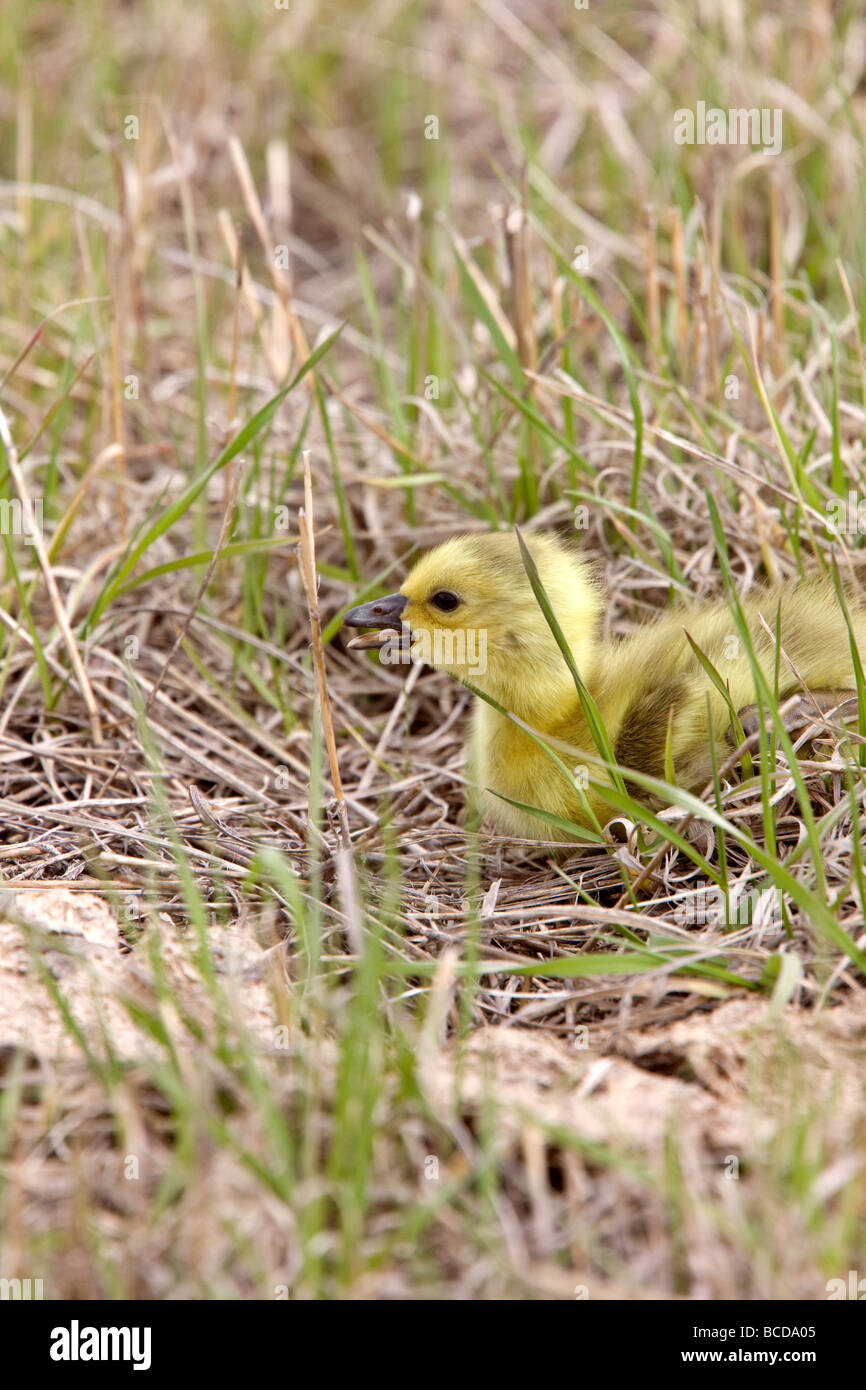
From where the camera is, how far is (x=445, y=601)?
9.74 ft

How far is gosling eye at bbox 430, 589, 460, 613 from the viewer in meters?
2.96

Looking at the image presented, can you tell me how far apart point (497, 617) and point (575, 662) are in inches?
7.6

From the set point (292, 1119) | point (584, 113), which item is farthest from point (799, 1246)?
point (584, 113)

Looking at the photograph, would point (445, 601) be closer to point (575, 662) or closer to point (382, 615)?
point (382, 615)

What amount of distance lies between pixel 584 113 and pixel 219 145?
1520 millimetres

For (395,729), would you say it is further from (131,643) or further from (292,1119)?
(292,1119)

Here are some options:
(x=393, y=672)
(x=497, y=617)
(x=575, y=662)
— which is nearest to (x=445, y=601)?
(x=497, y=617)

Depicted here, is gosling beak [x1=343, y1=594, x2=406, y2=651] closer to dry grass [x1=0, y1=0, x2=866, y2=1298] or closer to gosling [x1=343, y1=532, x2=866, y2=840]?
gosling [x1=343, y1=532, x2=866, y2=840]

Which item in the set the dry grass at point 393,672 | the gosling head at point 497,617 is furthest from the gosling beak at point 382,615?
the dry grass at point 393,672

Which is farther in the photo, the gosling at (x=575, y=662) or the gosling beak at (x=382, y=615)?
the gosling beak at (x=382, y=615)

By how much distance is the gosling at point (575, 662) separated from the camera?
2791 mm

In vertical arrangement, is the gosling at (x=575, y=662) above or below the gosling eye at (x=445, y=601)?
below

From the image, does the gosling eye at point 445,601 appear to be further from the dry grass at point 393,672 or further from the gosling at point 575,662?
the dry grass at point 393,672
